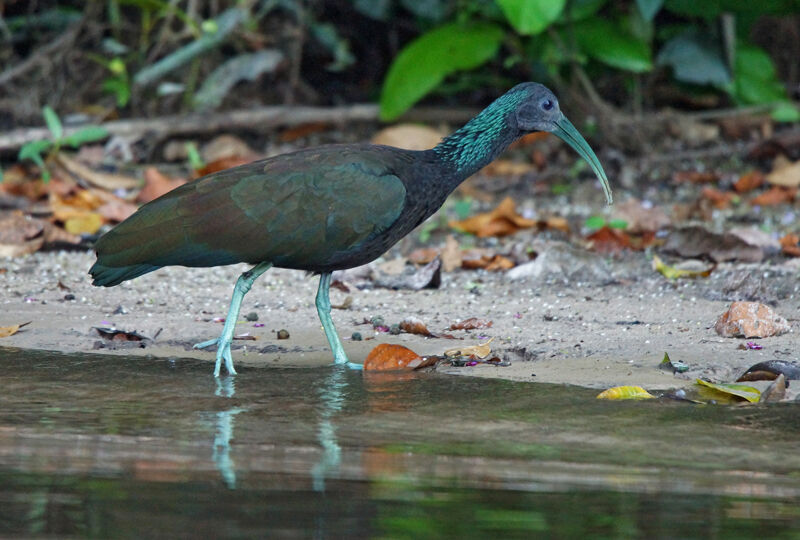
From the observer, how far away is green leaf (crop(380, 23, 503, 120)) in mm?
8906

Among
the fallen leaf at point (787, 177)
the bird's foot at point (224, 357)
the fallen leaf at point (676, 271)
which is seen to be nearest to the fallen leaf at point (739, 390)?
the bird's foot at point (224, 357)

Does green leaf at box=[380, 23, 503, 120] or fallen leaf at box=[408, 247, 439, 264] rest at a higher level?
green leaf at box=[380, 23, 503, 120]

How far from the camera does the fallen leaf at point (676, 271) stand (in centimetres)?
664

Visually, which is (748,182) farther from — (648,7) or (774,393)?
(774,393)

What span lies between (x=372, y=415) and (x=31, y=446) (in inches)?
44.2

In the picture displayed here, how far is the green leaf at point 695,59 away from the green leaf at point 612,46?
0.20 m

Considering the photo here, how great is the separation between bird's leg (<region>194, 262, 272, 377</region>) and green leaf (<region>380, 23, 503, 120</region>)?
3971 millimetres

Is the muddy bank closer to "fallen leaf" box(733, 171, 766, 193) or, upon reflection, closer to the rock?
the rock

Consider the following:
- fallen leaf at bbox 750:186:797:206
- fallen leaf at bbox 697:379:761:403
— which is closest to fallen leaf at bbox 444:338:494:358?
fallen leaf at bbox 697:379:761:403

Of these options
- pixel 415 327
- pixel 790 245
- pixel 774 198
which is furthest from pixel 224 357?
pixel 774 198

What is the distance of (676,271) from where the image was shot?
21.9 feet

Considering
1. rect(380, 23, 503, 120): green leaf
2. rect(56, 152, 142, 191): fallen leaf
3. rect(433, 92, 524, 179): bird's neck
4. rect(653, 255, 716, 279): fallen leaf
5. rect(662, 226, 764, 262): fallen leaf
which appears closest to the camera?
rect(433, 92, 524, 179): bird's neck

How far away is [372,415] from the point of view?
4090 millimetres

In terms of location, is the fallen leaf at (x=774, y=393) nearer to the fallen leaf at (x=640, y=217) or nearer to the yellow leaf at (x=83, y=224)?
the fallen leaf at (x=640, y=217)
